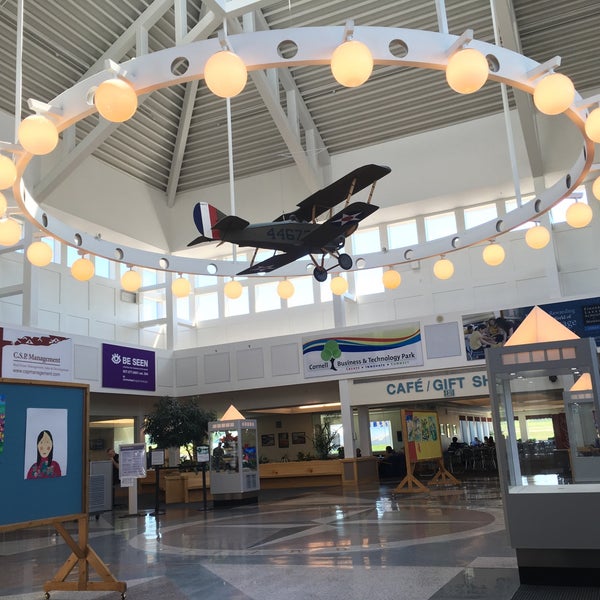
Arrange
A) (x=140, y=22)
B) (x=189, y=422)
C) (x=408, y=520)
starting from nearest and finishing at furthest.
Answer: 1. (x=408, y=520)
2. (x=140, y=22)
3. (x=189, y=422)

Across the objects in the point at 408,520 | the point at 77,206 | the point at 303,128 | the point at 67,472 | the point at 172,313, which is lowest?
the point at 408,520

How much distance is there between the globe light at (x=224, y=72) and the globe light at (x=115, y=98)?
0.45m

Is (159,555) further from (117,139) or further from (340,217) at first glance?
(117,139)

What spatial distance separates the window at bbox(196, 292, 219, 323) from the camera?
2247cm

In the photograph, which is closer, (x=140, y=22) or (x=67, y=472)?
(x=67, y=472)

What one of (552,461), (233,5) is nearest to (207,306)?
(233,5)

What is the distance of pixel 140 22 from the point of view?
14539mm

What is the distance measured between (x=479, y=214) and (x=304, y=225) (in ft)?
44.1

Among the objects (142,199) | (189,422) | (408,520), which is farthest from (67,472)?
(142,199)

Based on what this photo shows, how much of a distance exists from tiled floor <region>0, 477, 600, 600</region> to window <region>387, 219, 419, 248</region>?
9.58 metres

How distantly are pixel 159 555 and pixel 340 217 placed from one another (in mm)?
4215

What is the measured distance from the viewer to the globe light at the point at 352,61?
11.1ft

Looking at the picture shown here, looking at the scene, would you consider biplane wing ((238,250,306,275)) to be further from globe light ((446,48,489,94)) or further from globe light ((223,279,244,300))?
globe light ((446,48,489,94))

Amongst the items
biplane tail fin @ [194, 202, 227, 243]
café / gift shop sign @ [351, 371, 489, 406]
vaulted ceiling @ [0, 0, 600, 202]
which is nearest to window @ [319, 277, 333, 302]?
café / gift shop sign @ [351, 371, 489, 406]
